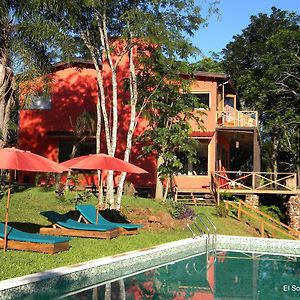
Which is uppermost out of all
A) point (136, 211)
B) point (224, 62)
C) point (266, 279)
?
point (224, 62)

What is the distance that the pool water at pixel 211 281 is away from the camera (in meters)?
7.82

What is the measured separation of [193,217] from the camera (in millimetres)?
16453

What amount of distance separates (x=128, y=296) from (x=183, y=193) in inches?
605

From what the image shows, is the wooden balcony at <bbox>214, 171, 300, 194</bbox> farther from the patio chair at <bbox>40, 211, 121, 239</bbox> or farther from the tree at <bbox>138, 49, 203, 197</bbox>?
the patio chair at <bbox>40, 211, 121, 239</bbox>

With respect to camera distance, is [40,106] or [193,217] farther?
[40,106]

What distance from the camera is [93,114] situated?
23.0 m

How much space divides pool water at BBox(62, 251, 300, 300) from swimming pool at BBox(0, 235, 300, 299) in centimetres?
17

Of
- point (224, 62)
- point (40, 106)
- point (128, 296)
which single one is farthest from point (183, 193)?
point (224, 62)

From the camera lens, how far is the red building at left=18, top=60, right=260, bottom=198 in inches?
894

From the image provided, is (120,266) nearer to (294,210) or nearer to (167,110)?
(167,110)

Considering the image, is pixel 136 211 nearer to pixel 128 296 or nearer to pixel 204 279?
pixel 204 279

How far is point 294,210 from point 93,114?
10.8 m

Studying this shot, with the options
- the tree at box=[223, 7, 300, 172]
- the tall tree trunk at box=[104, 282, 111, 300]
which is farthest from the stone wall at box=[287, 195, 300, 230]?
the tall tree trunk at box=[104, 282, 111, 300]

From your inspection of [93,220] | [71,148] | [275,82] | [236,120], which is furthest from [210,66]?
[93,220]
